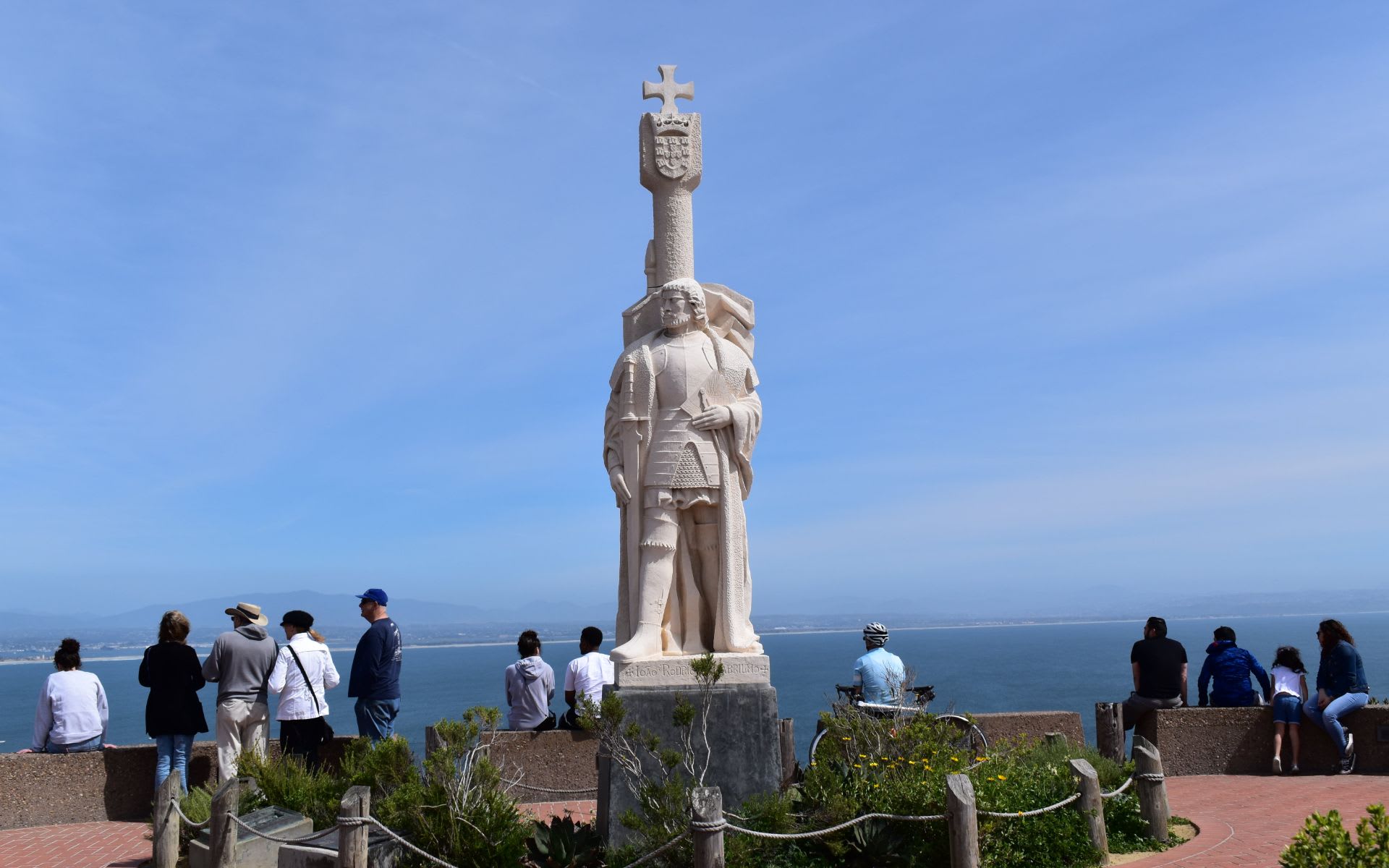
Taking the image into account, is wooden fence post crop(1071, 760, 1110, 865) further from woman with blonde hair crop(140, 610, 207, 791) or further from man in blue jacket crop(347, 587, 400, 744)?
woman with blonde hair crop(140, 610, 207, 791)

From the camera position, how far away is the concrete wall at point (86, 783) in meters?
9.50

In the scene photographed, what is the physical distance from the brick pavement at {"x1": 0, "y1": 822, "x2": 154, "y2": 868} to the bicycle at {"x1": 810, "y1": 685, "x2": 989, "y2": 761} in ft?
16.8

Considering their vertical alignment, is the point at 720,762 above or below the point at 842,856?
above

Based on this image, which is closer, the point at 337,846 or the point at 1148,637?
the point at 337,846

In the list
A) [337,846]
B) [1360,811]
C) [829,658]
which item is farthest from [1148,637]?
[829,658]

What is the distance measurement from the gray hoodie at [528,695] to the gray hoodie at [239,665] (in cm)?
232

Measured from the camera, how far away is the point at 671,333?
873cm

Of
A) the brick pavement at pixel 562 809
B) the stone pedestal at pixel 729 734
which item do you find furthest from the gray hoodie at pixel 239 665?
the stone pedestal at pixel 729 734

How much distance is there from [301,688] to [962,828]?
5.72m

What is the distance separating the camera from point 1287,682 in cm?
1080

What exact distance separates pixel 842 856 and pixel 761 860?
1.63 ft

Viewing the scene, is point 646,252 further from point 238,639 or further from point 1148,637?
point 1148,637

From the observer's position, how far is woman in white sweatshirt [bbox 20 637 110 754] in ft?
32.2

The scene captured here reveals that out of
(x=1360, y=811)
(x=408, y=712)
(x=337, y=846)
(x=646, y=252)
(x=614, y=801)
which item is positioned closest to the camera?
(x=337, y=846)
